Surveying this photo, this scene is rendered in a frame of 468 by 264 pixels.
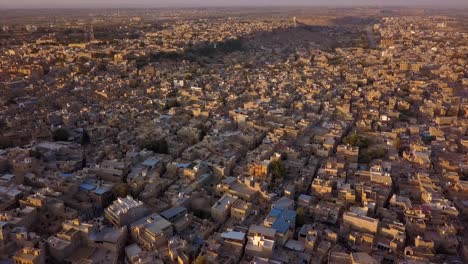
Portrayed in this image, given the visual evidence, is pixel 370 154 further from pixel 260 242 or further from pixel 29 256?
pixel 29 256

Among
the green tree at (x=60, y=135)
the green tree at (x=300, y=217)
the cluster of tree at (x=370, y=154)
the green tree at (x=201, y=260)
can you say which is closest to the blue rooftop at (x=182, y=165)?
the green tree at (x=300, y=217)

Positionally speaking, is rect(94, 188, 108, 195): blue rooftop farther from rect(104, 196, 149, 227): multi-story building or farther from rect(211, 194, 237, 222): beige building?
rect(211, 194, 237, 222): beige building

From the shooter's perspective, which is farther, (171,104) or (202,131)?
(171,104)

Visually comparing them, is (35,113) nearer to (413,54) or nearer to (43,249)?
(43,249)

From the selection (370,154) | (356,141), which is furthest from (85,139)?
(370,154)

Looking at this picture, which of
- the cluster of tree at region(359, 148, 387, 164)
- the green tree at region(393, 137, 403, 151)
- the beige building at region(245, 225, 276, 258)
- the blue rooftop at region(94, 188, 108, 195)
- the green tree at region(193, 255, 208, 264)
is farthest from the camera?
the green tree at region(393, 137, 403, 151)

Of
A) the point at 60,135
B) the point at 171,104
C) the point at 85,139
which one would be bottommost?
the point at 85,139

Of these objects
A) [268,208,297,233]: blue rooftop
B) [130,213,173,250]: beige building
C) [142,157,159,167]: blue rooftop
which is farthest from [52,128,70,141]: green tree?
[268,208,297,233]: blue rooftop
